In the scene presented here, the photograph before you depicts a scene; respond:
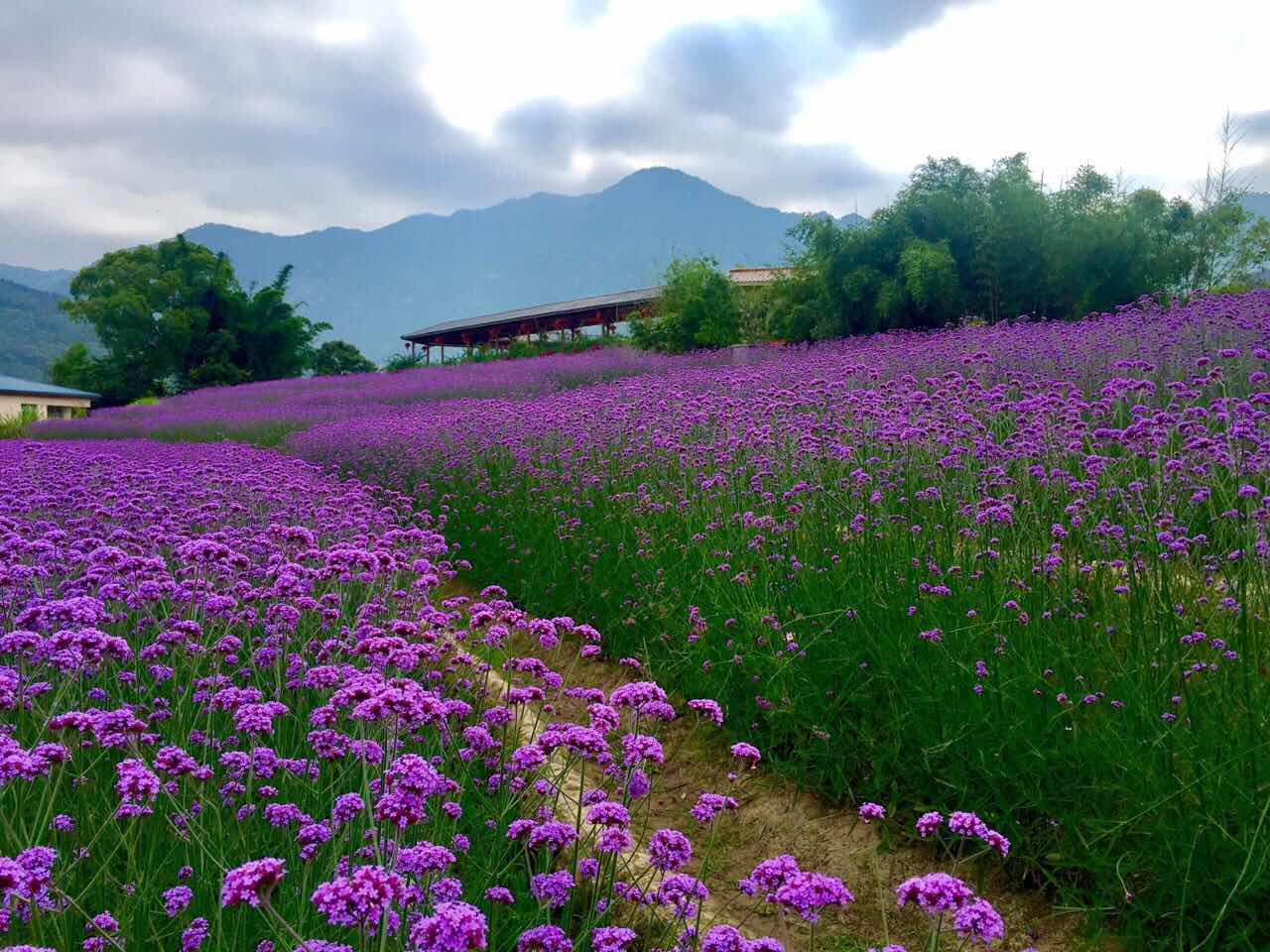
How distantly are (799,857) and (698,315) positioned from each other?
21671mm

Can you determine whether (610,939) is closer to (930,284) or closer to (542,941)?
(542,941)

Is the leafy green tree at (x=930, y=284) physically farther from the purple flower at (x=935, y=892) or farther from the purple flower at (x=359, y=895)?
the purple flower at (x=359, y=895)

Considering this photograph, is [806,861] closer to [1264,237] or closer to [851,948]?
[851,948]

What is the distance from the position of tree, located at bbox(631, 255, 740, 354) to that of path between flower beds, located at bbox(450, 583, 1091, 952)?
19.8 m

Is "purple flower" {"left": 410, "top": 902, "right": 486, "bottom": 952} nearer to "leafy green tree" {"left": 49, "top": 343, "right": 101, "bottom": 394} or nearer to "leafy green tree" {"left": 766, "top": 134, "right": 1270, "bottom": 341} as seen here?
"leafy green tree" {"left": 766, "top": 134, "right": 1270, "bottom": 341}

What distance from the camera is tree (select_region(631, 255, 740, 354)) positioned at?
77.7 feet

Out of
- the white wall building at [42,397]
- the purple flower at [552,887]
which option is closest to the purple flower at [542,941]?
the purple flower at [552,887]

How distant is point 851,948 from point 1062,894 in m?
0.73

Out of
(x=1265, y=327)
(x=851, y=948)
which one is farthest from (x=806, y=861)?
(x=1265, y=327)

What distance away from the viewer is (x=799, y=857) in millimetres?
3547

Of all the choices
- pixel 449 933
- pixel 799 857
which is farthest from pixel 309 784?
pixel 799 857

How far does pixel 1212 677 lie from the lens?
3064mm

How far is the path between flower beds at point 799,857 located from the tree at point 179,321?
132ft

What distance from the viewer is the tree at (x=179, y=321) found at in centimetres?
3956
